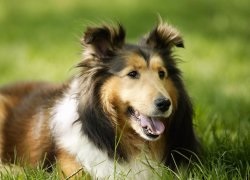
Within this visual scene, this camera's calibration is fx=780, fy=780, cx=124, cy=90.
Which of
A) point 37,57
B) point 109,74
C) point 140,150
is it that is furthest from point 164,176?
point 37,57

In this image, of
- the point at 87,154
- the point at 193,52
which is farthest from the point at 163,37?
the point at 193,52

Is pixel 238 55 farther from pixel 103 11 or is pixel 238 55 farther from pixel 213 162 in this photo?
pixel 213 162

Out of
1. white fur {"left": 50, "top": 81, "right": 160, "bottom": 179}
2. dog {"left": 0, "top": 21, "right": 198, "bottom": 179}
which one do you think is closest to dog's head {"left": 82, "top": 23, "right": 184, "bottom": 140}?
dog {"left": 0, "top": 21, "right": 198, "bottom": 179}

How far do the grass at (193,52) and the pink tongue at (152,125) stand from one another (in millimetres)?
337

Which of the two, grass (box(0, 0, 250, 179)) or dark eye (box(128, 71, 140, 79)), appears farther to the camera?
grass (box(0, 0, 250, 179))

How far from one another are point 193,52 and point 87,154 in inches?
245

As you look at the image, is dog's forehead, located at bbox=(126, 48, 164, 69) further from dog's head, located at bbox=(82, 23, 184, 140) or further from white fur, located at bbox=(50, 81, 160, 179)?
white fur, located at bbox=(50, 81, 160, 179)

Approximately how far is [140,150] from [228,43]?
270 inches

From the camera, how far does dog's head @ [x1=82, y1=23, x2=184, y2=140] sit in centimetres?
557

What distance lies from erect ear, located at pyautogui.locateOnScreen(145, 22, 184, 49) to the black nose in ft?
2.04

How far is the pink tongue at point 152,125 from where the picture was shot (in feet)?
18.5

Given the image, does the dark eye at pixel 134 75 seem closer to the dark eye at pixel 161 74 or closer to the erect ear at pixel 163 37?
the dark eye at pixel 161 74

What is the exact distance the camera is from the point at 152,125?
5.66m

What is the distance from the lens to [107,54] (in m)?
5.86
